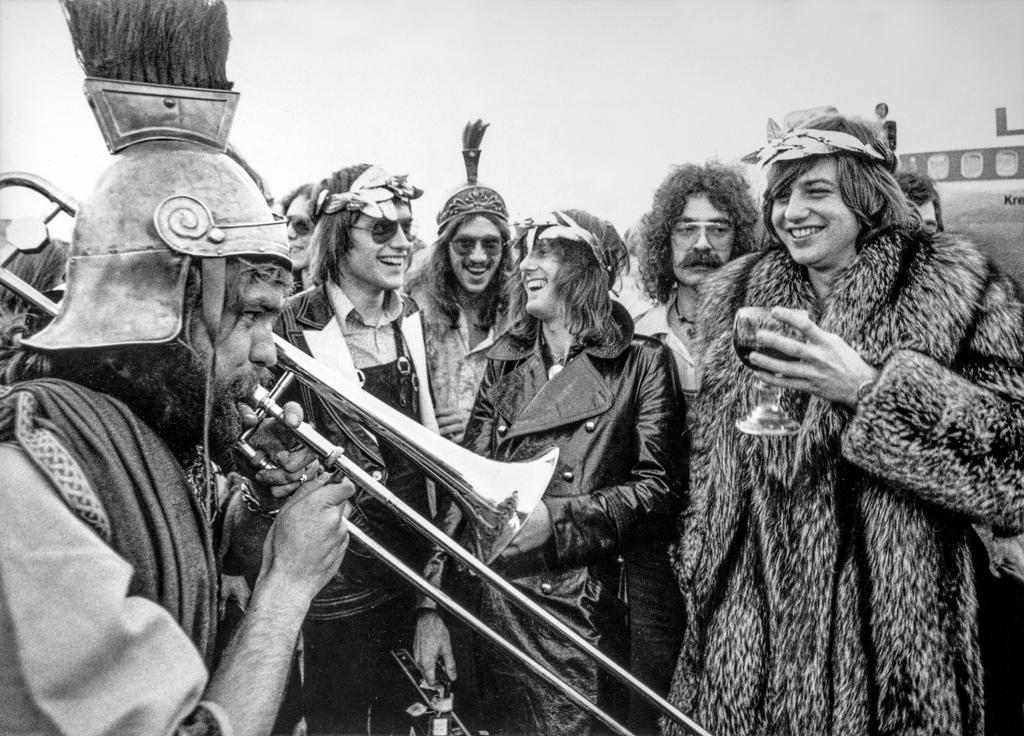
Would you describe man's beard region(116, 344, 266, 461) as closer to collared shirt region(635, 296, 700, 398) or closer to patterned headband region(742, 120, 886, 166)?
collared shirt region(635, 296, 700, 398)

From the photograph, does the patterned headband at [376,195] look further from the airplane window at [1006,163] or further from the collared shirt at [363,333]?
the airplane window at [1006,163]

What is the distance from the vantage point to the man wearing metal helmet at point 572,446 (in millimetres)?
3277

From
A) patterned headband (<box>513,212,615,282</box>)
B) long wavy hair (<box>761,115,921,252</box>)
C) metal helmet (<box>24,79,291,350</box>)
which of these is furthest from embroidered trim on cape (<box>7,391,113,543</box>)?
long wavy hair (<box>761,115,921,252</box>)

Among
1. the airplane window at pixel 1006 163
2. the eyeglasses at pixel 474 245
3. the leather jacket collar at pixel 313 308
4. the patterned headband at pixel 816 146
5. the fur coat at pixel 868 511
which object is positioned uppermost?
the patterned headband at pixel 816 146

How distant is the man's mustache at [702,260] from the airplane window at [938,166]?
0.81 metres

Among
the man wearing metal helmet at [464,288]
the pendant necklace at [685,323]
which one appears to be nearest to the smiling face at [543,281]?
the man wearing metal helmet at [464,288]

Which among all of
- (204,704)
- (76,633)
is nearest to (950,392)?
(204,704)

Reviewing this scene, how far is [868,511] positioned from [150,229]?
2.24 m

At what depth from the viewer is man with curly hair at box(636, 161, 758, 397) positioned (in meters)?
3.41

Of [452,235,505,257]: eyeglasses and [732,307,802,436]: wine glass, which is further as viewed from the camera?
[452,235,505,257]: eyeglasses

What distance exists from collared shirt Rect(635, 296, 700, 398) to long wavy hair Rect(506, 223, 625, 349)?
0.12 meters

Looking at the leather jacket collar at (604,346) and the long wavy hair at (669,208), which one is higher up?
the long wavy hair at (669,208)

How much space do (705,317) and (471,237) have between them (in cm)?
92

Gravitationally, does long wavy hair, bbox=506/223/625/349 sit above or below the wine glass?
above
